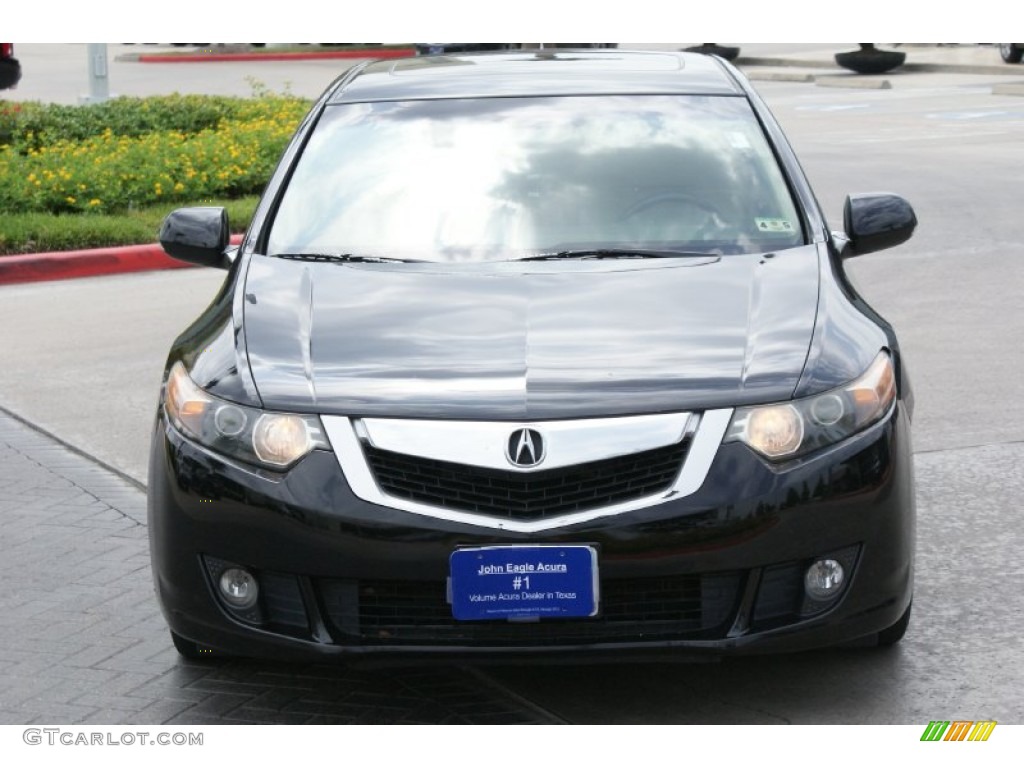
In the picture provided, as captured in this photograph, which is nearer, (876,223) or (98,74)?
(876,223)

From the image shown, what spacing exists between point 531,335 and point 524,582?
2.30 feet

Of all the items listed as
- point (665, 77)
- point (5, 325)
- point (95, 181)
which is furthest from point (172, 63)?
point (665, 77)

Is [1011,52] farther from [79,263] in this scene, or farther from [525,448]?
[525,448]

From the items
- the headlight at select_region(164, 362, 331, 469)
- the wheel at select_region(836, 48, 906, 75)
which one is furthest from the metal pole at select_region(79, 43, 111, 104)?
the wheel at select_region(836, 48, 906, 75)

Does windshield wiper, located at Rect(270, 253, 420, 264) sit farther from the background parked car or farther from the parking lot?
the background parked car

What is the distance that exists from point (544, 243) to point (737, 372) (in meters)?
1.12

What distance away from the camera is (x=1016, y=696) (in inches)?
180

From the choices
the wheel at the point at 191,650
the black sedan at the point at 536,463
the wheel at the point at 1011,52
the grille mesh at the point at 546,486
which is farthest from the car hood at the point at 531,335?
the wheel at the point at 1011,52

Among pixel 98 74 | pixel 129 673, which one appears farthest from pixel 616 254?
pixel 98 74

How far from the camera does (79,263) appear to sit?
12.2 metres

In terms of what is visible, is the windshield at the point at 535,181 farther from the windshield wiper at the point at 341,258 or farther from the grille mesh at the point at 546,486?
the grille mesh at the point at 546,486

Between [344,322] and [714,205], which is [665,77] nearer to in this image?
[714,205]

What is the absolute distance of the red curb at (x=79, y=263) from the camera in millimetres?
12070

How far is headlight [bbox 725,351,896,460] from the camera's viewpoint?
13.8 feet
